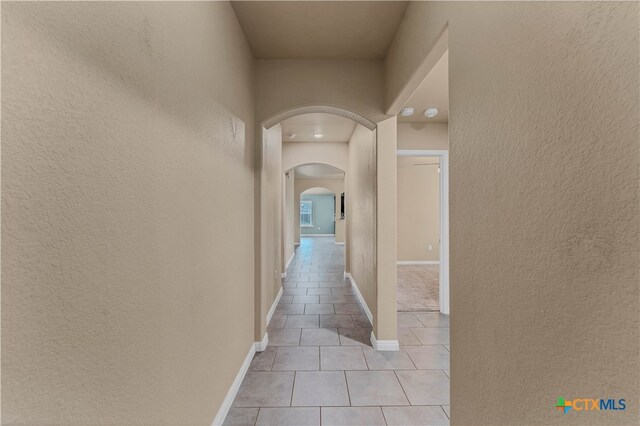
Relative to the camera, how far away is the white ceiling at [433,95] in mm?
2770

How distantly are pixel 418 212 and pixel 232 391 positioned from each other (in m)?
6.56

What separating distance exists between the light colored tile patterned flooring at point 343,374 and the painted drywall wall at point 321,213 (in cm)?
1266

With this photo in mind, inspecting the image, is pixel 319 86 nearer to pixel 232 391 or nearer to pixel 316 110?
pixel 316 110

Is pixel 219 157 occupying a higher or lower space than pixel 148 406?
higher

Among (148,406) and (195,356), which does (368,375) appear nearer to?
(195,356)

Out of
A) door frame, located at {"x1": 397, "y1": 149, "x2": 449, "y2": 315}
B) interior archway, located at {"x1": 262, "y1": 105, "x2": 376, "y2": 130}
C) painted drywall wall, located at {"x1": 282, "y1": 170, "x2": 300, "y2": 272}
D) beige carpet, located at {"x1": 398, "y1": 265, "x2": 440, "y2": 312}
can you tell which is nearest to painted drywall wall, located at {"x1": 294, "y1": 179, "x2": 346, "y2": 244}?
painted drywall wall, located at {"x1": 282, "y1": 170, "x2": 300, "y2": 272}

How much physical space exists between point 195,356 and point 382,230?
1943 millimetres

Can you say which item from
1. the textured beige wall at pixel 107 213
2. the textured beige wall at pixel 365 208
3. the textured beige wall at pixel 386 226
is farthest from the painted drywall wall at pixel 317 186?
the textured beige wall at pixel 107 213

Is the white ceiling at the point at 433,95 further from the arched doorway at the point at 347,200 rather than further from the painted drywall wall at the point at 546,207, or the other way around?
the painted drywall wall at the point at 546,207

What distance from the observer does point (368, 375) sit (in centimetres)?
236

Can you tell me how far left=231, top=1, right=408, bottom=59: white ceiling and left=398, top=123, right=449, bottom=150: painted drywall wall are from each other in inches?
71.3

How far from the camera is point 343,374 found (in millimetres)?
2355

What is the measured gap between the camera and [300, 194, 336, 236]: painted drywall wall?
16547mm

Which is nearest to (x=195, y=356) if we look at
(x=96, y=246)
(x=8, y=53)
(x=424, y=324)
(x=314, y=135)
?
(x=96, y=246)
